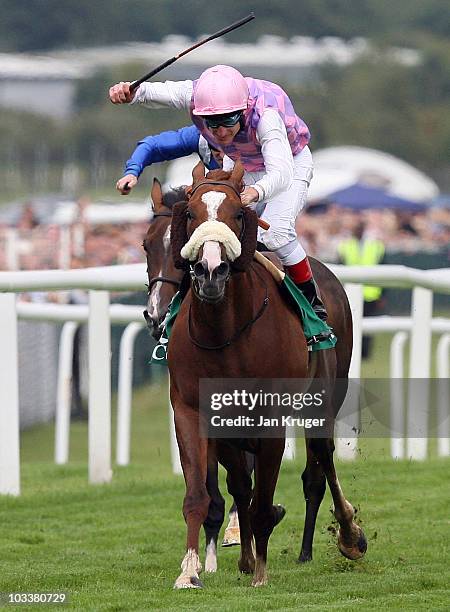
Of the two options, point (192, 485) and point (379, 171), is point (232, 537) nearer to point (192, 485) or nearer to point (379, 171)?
point (192, 485)

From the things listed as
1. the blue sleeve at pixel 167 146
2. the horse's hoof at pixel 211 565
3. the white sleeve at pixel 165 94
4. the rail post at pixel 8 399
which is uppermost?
the white sleeve at pixel 165 94

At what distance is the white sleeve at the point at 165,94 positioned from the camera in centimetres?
672

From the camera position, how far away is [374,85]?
66.6m

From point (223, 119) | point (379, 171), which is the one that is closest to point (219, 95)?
point (223, 119)

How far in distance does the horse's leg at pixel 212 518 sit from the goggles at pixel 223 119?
1.35 m

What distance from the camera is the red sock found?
6734 mm

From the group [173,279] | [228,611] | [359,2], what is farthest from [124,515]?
[359,2]

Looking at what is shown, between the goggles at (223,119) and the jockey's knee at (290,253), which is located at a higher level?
the goggles at (223,119)

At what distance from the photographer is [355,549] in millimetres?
6766

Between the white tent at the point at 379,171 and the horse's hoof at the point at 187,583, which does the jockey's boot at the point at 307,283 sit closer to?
the horse's hoof at the point at 187,583

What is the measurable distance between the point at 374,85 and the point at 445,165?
4.36 meters

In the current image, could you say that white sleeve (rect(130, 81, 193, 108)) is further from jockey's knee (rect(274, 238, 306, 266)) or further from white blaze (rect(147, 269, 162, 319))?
white blaze (rect(147, 269, 162, 319))

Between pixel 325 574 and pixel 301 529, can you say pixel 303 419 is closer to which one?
pixel 325 574

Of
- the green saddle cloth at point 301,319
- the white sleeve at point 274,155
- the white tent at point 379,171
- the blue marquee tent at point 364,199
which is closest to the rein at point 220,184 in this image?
the white sleeve at point 274,155
